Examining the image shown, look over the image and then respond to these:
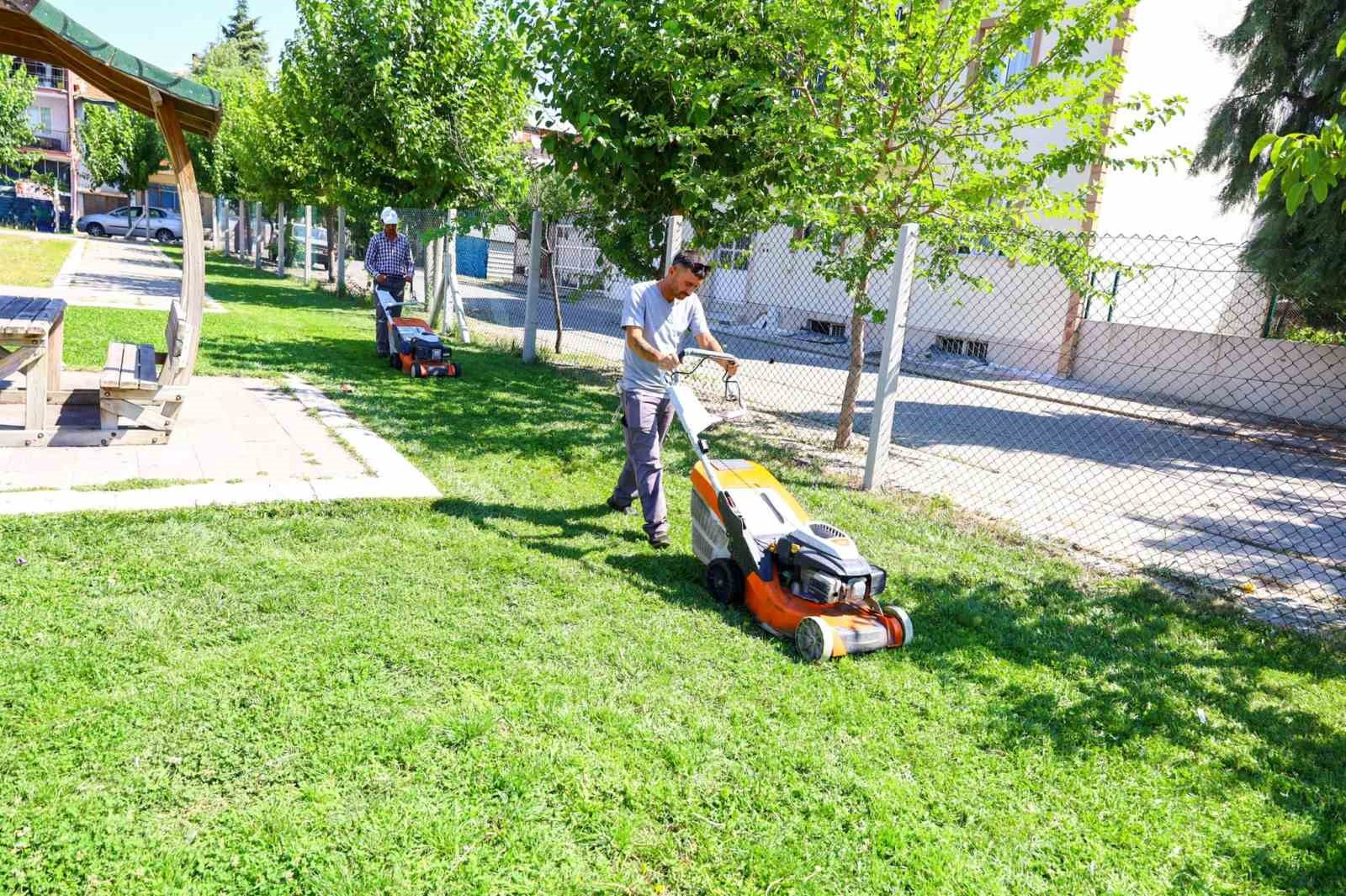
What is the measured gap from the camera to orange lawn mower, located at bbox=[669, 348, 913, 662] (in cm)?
408

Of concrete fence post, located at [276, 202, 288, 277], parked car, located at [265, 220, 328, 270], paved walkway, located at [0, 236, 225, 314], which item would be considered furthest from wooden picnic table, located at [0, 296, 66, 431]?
parked car, located at [265, 220, 328, 270]

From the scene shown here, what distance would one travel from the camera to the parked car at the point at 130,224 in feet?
142

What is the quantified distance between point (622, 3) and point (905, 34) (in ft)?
8.18

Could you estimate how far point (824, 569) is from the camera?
408cm

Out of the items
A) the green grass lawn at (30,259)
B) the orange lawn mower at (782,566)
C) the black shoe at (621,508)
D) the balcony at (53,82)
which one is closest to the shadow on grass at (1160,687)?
the orange lawn mower at (782,566)

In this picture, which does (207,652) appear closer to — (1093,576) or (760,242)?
(1093,576)

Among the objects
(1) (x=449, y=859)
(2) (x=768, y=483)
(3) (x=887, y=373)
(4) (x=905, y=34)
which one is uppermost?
(4) (x=905, y=34)

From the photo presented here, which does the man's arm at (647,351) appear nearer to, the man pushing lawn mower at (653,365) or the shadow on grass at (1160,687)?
the man pushing lawn mower at (653,365)

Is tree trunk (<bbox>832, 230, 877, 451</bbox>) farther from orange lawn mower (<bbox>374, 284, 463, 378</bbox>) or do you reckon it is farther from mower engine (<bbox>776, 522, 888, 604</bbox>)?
orange lawn mower (<bbox>374, 284, 463, 378</bbox>)

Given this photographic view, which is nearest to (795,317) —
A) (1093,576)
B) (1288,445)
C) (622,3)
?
(1288,445)

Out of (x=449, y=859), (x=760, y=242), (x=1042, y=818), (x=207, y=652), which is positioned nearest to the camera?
(x=449, y=859)

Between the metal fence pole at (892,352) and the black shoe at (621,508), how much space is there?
86.2 inches

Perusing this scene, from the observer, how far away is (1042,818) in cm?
310

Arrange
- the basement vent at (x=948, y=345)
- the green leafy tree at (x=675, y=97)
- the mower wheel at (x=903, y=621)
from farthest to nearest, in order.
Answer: the basement vent at (x=948, y=345) < the green leafy tree at (x=675, y=97) < the mower wheel at (x=903, y=621)
